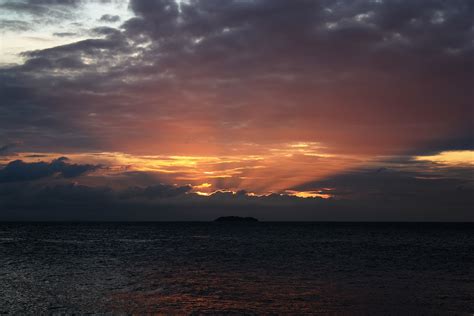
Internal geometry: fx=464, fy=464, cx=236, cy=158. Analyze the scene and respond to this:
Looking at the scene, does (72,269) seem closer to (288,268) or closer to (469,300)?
(288,268)

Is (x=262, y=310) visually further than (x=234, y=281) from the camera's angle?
No

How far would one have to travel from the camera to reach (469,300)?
3228 cm

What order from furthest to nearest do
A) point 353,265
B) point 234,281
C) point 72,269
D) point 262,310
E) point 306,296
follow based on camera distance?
point 353,265, point 72,269, point 234,281, point 306,296, point 262,310

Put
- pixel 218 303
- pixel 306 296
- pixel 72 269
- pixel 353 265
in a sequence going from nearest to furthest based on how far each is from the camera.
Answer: pixel 218 303 → pixel 306 296 → pixel 72 269 → pixel 353 265

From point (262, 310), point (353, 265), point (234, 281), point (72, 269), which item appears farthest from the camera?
point (353, 265)

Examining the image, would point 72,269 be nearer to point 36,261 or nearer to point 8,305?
point 36,261

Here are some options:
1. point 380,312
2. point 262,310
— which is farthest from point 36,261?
point 380,312

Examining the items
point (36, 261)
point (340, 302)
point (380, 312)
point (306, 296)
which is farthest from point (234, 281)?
point (36, 261)

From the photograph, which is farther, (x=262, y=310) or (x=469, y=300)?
(x=469, y=300)

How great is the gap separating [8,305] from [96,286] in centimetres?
917

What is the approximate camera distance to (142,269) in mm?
50469

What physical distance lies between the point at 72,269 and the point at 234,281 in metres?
19.8

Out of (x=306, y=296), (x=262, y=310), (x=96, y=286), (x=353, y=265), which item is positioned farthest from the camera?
(x=353, y=265)

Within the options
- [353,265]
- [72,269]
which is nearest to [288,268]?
[353,265]
